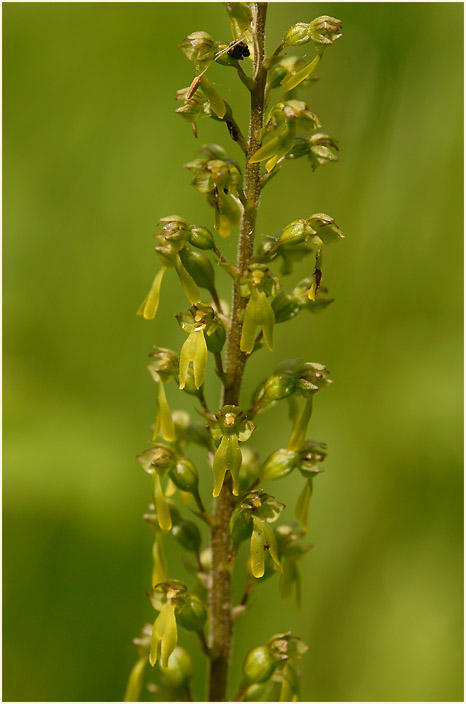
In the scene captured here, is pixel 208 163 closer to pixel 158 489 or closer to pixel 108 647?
pixel 158 489

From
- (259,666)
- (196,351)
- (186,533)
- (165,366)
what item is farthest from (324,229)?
(259,666)

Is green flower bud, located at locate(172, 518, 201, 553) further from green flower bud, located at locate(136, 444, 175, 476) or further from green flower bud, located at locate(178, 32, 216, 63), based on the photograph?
green flower bud, located at locate(178, 32, 216, 63)

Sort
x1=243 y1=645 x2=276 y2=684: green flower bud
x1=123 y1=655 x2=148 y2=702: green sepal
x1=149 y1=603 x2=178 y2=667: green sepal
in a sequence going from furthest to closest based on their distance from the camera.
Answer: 1. x1=123 y1=655 x2=148 y2=702: green sepal
2. x1=243 y1=645 x2=276 y2=684: green flower bud
3. x1=149 y1=603 x2=178 y2=667: green sepal

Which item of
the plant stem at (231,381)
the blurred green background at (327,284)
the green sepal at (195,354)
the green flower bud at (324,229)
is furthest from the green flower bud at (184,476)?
the blurred green background at (327,284)

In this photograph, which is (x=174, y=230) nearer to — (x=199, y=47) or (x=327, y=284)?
(x=199, y=47)

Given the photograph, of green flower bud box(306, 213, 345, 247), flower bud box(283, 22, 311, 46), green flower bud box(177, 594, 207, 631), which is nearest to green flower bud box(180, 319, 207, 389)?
green flower bud box(306, 213, 345, 247)

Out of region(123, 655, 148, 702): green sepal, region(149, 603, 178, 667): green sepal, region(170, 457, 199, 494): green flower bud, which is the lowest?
region(123, 655, 148, 702): green sepal

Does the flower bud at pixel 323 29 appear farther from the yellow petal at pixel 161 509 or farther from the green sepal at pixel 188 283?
the yellow petal at pixel 161 509
